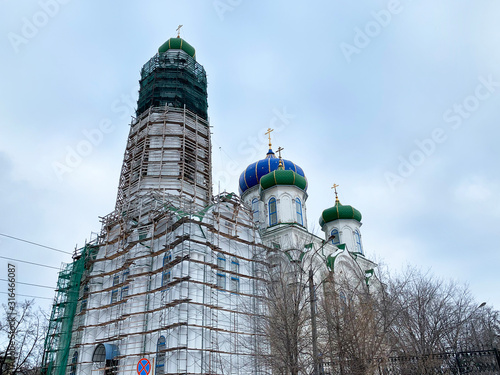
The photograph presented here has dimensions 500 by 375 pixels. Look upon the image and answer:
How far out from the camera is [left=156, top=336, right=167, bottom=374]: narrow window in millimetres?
15250

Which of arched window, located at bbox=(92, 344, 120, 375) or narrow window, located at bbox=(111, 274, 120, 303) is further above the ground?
narrow window, located at bbox=(111, 274, 120, 303)

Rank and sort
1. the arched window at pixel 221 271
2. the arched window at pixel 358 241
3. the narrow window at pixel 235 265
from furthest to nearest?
the arched window at pixel 358 241, the narrow window at pixel 235 265, the arched window at pixel 221 271

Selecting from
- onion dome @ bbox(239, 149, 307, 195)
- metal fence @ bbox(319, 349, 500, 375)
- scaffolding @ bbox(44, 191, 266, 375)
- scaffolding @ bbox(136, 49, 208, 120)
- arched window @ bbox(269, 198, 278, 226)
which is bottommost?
metal fence @ bbox(319, 349, 500, 375)

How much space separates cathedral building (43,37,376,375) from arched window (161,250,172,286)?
46 millimetres

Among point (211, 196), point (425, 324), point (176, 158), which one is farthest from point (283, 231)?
point (425, 324)

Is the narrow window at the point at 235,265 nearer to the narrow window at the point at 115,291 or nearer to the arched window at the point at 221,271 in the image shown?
the arched window at the point at 221,271

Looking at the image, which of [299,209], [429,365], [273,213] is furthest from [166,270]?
[299,209]

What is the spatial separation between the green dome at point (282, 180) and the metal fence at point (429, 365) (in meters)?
13.3

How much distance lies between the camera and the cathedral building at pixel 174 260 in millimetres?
15852

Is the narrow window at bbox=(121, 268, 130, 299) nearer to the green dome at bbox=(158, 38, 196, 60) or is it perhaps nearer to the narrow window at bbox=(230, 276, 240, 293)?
the narrow window at bbox=(230, 276, 240, 293)

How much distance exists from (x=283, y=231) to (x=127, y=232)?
8.29 meters

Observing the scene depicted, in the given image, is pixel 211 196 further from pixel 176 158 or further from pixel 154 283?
pixel 154 283

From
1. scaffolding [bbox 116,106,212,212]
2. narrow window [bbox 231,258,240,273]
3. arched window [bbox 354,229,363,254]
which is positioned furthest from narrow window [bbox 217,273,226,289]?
arched window [bbox 354,229,363,254]

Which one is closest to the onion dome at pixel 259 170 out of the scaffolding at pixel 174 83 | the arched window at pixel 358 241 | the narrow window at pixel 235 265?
the scaffolding at pixel 174 83
